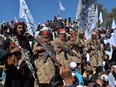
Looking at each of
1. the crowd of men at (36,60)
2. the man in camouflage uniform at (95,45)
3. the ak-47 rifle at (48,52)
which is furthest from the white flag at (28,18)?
the man in camouflage uniform at (95,45)

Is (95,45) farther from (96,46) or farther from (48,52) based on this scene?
(48,52)

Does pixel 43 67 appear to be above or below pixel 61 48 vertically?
below

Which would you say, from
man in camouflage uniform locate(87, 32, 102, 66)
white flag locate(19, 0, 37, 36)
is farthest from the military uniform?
white flag locate(19, 0, 37, 36)

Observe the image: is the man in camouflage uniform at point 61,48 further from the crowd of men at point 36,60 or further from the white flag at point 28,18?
the white flag at point 28,18

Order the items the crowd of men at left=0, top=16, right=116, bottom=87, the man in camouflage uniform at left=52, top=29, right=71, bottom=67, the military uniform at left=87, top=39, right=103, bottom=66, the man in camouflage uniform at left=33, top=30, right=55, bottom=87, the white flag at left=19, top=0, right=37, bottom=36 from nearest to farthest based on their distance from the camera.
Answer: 1. the crowd of men at left=0, top=16, right=116, bottom=87
2. the man in camouflage uniform at left=33, top=30, right=55, bottom=87
3. the white flag at left=19, top=0, right=37, bottom=36
4. the man in camouflage uniform at left=52, top=29, right=71, bottom=67
5. the military uniform at left=87, top=39, right=103, bottom=66

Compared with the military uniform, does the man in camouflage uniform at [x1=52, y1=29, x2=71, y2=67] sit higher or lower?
lower

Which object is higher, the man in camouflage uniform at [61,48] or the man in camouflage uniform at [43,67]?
the man in camouflage uniform at [61,48]

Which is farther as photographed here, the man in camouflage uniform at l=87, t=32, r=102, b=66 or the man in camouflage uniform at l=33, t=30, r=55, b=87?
the man in camouflage uniform at l=87, t=32, r=102, b=66

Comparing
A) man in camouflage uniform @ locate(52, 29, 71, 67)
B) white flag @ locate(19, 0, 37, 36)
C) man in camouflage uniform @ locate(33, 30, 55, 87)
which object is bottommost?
man in camouflage uniform @ locate(33, 30, 55, 87)

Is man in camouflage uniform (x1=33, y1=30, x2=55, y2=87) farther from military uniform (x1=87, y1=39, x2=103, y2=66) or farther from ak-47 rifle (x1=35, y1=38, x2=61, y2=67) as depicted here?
military uniform (x1=87, y1=39, x2=103, y2=66)

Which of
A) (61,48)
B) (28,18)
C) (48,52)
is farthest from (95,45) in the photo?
(48,52)

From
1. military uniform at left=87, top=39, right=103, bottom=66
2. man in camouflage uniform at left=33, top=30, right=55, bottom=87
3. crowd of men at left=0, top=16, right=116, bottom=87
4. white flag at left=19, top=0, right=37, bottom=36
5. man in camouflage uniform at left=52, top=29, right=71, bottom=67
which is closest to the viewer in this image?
crowd of men at left=0, top=16, right=116, bottom=87

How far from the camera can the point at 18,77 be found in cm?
744

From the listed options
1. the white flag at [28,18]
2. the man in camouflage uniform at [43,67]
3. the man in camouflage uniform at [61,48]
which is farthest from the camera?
the man in camouflage uniform at [61,48]
